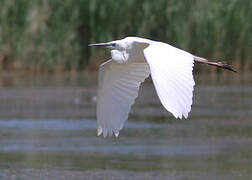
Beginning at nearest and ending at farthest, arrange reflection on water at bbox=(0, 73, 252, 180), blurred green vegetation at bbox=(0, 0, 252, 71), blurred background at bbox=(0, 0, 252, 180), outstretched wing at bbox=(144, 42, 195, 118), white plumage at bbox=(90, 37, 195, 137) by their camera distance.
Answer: outstretched wing at bbox=(144, 42, 195, 118), white plumage at bbox=(90, 37, 195, 137), reflection on water at bbox=(0, 73, 252, 180), blurred background at bbox=(0, 0, 252, 180), blurred green vegetation at bbox=(0, 0, 252, 71)

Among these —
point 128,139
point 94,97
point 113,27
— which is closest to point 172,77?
point 128,139

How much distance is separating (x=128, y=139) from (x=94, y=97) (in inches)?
136

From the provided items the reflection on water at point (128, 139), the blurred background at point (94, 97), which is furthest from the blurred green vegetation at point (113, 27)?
the reflection on water at point (128, 139)

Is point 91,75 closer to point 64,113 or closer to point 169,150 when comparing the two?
point 64,113

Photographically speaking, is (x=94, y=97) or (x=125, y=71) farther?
(x=94, y=97)

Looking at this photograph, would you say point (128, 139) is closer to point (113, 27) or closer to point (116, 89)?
point (116, 89)

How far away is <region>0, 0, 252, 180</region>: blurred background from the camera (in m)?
7.23

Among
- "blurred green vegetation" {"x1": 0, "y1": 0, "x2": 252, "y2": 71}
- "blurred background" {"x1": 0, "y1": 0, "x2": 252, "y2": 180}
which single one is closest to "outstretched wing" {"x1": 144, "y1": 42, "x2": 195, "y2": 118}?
"blurred background" {"x1": 0, "y1": 0, "x2": 252, "y2": 180}

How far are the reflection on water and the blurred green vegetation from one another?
1.70 m

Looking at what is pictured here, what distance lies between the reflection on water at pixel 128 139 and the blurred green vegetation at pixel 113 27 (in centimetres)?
170

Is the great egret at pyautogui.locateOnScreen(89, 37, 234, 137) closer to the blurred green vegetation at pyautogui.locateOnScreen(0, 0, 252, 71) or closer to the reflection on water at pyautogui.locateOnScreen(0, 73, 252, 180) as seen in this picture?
the reflection on water at pyautogui.locateOnScreen(0, 73, 252, 180)

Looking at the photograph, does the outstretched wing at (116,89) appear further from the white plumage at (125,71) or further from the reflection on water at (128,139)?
the reflection on water at (128,139)

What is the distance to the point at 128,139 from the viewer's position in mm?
8570

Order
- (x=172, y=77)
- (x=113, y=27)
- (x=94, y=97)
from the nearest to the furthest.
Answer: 1. (x=172, y=77)
2. (x=94, y=97)
3. (x=113, y=27)
